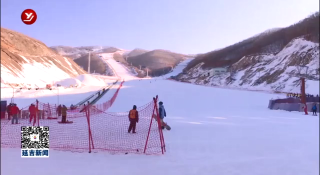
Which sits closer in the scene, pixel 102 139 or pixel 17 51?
pixel 102 139

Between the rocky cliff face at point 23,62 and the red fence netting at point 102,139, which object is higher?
the rocky cliff face at point 23,62

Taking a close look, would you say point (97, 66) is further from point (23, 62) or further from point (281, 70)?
point (281, 70)

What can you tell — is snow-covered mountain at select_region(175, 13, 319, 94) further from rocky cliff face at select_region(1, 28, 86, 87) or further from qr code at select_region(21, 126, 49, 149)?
qr code at select_region(21, 126, 49, 149)

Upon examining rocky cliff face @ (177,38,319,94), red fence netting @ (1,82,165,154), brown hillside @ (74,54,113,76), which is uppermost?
brown hillside @ (74,54,113,76)

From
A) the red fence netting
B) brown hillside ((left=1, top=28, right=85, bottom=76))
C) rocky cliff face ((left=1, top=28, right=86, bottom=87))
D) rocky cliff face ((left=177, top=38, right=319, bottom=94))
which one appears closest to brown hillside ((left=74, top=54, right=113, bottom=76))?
brown hillside ((left=1, top=28, right=85, bottom=76))

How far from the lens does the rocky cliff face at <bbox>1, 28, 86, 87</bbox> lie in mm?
27730

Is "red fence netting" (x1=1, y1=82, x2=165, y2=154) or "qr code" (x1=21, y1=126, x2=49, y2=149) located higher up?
"qr code" (x1=21, y1=126, x2=49, y2=149)

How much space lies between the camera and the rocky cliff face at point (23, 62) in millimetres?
27730

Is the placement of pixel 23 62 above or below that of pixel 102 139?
above

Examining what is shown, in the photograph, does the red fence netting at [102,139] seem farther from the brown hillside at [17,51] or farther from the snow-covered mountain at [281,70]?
the snow-covered mountain at [281,70]

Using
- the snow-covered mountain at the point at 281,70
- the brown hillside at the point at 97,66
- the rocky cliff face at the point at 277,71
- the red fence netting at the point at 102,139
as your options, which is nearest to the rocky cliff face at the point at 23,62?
the red fence netting at the point at 102,139

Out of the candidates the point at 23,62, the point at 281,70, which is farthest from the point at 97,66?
the point at 281,70

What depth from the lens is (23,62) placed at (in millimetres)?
34219

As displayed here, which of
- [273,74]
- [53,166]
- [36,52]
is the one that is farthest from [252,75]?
[53,166]
